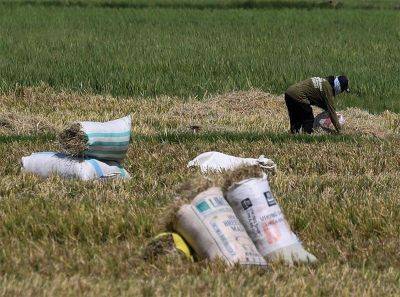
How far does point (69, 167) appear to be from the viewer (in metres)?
9.17

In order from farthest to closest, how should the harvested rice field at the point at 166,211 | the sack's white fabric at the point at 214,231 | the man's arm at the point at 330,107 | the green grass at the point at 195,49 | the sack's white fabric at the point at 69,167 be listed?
the green grass at the point at 195,49 → the man's arm at the point at 330,107 → the sack's white fabric at the point at 69,167 → the sack's white fabric at the point at 214,231 → the harvested rice field at the point at 166,211

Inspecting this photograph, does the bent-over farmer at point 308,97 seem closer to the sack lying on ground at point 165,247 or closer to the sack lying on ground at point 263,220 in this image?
the sack lying on ground at point 263,220

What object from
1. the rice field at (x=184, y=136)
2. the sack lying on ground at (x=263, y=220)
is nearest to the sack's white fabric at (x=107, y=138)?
the rice field at (x=184, y=136)

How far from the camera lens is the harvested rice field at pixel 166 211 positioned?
576 cm

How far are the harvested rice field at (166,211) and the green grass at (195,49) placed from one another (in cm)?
389

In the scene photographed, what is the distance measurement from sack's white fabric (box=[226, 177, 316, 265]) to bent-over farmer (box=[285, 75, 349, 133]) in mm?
6430

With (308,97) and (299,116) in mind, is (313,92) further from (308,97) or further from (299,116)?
(299,116)

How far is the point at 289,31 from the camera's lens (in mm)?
24109

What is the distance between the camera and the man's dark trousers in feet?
43.1

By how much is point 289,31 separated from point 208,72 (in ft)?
21.1

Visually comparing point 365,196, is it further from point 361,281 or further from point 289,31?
point 289,31

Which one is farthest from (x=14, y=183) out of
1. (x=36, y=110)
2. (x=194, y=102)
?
(x=194, y=102)

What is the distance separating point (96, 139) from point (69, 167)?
1.16 ft

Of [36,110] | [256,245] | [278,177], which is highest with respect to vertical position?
[256,245]
